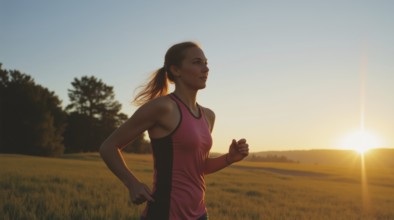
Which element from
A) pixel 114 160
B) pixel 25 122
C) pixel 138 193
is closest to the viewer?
pixel 138 193

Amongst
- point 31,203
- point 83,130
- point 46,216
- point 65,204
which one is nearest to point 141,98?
point 46,216

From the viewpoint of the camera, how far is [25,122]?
5222 cm

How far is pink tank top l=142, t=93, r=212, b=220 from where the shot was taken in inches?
114

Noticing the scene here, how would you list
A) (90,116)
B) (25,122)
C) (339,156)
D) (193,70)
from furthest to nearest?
(339,156), (90,116), (25,122), (193,70)

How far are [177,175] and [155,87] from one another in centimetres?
91

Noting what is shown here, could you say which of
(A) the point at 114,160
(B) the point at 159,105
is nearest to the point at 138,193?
(A) the point at 114,160

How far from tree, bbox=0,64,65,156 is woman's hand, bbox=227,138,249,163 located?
53066mm

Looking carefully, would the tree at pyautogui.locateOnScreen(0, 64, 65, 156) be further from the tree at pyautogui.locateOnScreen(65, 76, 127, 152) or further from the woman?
the woman

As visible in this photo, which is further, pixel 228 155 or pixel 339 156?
pixel 339 156

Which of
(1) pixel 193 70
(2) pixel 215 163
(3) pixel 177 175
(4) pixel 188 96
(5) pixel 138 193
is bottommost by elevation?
(5) pixel 138 193

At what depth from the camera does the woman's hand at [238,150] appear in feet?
10.8

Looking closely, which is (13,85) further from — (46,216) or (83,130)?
(46,216)

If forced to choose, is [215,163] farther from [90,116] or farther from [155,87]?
[90,116]

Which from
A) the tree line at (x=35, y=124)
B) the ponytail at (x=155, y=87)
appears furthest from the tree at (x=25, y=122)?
the ponytail at (x=155, y=87)
